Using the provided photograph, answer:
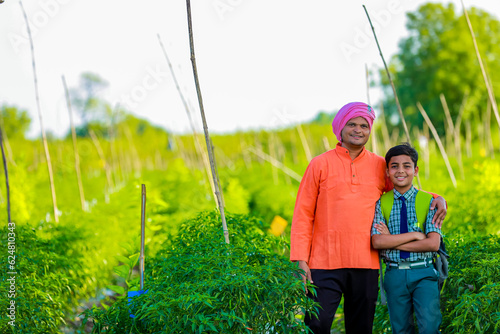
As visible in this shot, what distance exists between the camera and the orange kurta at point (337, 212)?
2.45m

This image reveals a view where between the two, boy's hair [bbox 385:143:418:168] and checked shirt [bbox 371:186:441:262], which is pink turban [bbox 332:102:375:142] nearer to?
boy's hair [bbox 385:143:418:168]

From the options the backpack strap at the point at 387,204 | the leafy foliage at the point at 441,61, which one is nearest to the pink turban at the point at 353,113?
the backpack strap at the point at 387,204

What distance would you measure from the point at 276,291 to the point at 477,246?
130 centimetres

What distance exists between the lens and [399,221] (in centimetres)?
246

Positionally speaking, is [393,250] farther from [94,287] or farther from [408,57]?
[408,57]

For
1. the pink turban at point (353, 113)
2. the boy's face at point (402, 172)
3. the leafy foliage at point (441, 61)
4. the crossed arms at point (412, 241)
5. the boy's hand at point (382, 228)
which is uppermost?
the leafy foliage at point (441, 61)

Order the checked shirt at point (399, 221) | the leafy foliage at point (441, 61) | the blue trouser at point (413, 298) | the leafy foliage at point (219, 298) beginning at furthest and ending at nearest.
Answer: the leafy foliage at point (441, 61) → the checked shirt at point (399, 221) → the blue trouser at point (413, 298) → the leafy foliage at point (219, 298)

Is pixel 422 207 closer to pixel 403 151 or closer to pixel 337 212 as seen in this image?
pixel 403 151

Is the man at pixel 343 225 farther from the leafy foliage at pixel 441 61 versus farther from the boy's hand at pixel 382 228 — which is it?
the leafy foliage at pixel 441 61

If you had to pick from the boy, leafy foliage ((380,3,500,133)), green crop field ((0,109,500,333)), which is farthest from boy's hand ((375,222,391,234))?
leafy foliage ((380,3,500,133))

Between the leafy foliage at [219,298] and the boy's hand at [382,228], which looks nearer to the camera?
the leafy foliage at [219,298]

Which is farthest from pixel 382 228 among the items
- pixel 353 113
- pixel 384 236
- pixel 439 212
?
pixel 353 113

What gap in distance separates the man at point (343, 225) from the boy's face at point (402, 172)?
0.11m

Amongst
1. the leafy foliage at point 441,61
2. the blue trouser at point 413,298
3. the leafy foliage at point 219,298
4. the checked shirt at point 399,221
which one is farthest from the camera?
the leafy foliage at point 441,61
